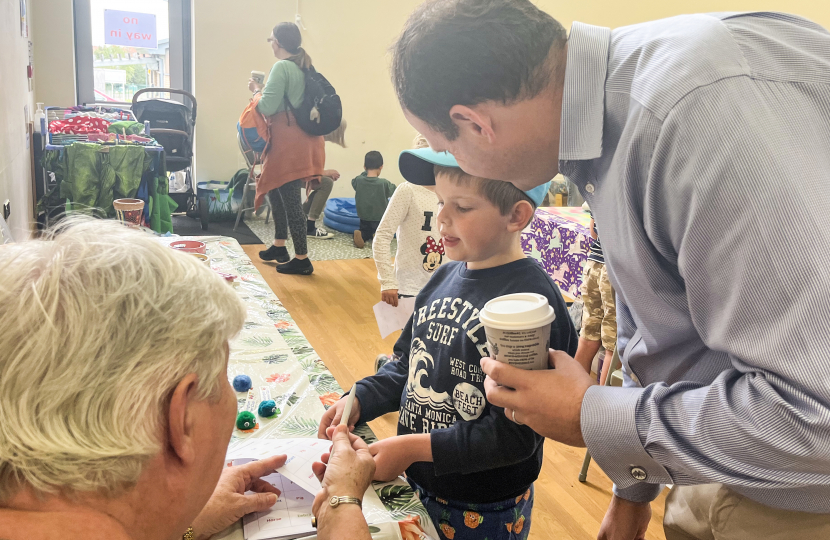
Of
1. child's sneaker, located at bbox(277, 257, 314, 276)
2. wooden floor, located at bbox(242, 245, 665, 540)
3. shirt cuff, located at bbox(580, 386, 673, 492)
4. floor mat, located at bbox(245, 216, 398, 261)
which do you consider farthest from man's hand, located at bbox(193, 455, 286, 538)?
floor mat, located at bbox(245, 216, 398, 261)

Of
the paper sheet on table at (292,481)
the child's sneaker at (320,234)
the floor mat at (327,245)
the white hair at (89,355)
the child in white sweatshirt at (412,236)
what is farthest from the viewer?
the child's sneaker at (320,234)

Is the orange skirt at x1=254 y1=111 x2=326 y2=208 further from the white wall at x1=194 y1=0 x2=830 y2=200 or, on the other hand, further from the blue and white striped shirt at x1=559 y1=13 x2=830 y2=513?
the blue and white striped shirt at x1=559 y1=13 x2=830 y2=513

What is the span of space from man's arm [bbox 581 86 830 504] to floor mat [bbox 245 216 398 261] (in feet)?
15.6

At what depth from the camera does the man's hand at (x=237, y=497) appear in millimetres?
948

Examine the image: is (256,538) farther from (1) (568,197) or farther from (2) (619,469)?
(1) (568,197)

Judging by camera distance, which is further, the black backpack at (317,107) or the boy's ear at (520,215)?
the black backpack at (317,107)

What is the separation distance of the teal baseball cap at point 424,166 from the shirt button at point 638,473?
2.22ft

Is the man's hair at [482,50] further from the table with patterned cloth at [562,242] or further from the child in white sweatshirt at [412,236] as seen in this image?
the table with patterned cloth at [562,242]

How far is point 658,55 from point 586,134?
135 millimetres

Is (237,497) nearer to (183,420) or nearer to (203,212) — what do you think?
(183,420)

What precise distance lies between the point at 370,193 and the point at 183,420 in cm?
525

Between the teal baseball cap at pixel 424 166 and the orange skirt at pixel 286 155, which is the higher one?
the teal baseball cap at pixel 424 166

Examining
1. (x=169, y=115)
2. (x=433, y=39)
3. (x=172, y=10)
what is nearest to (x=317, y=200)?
(x=169, y=115)

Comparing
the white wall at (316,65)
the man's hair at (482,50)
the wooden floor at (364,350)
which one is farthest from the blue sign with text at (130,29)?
the man's hair at (482,50)
